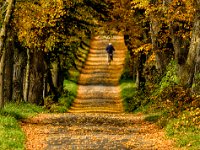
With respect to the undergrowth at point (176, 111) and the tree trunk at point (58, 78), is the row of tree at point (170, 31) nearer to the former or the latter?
the undergrowth at point (176, 111)

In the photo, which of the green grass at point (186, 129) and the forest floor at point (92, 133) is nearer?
the green grass at point (186, 129)

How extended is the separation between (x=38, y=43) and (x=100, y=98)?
53.2ft

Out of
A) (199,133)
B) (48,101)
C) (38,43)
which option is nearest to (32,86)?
(48,101)

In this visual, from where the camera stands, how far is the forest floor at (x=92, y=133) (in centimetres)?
1659

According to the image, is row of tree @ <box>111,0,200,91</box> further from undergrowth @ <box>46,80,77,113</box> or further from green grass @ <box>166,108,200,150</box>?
undergrowth @ <box>46,80,77,113</box>

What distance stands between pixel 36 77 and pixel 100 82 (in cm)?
2222

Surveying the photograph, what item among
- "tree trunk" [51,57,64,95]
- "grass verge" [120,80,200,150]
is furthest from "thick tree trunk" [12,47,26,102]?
"tree trunk" [51,57,64,95]

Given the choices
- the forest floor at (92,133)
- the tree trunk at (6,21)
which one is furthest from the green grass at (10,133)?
the tree trunk at (6,21)

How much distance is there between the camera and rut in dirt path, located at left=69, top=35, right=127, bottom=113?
40062 mm

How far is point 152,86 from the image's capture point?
3191 cm

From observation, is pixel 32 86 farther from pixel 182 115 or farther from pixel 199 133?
pixel 199 133

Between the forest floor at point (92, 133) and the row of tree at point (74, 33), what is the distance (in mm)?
2349

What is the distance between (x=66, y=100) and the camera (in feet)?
133

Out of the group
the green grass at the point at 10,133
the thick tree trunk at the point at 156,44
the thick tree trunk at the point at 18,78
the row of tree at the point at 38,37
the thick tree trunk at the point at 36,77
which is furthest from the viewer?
the thick tree trunk at the point at 36,77
